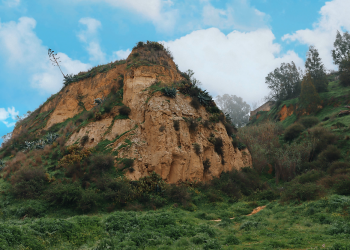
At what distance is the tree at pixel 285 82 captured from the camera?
5512 cm

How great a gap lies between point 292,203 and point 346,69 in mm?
39623

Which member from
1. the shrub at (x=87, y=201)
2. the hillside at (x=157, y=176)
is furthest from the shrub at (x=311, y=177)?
the shrub at (x=87, y=201)

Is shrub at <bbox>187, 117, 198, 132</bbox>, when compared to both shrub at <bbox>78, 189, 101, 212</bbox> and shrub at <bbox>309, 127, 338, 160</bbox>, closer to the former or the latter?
shrub at <bbox>78, 189, 101, 212</bbox>

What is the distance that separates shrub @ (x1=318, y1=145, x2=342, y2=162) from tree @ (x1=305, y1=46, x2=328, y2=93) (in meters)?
24.3

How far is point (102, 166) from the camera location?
16375 millimetres

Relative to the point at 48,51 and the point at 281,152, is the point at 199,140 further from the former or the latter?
the point at 48,51

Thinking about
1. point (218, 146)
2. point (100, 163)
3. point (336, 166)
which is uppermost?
point (100, 163)

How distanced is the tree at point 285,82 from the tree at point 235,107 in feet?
72.4

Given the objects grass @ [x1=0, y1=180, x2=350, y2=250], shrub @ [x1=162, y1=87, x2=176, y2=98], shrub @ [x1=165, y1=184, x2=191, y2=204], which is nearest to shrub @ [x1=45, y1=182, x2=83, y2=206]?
grass @ [x1=0, y1=180, x2=350, y2=250]

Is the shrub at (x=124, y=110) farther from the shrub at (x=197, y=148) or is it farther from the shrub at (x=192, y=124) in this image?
the shrub at (x=197, y=148)

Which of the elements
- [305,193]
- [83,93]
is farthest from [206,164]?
[83,93]

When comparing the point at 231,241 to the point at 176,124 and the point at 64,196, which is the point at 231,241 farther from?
the point at 176,124

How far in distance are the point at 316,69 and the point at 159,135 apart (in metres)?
42.0

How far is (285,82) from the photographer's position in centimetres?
5628
